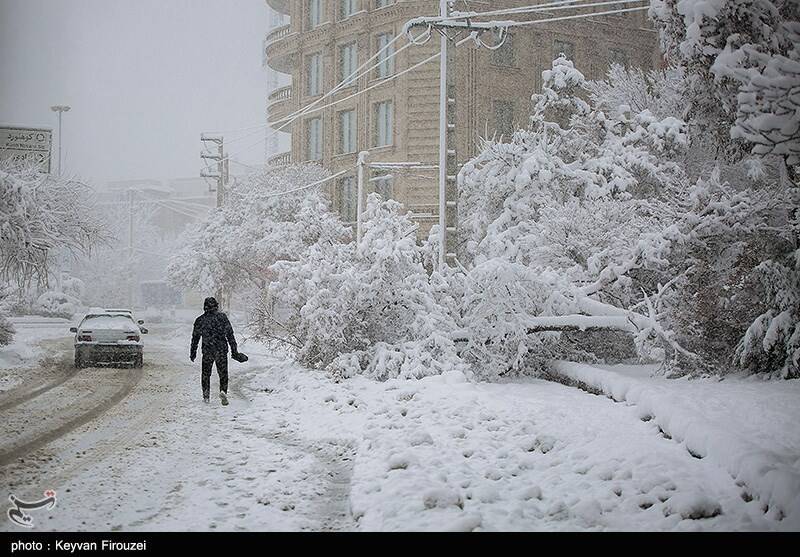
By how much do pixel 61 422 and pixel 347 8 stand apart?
30194mm

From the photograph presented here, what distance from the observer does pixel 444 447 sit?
8125 mm

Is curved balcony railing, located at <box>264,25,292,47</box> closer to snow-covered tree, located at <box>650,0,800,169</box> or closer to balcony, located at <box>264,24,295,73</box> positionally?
balcony, located at <box>264,24,295,73</box>

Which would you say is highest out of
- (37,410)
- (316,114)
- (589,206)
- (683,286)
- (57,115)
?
(316,114)

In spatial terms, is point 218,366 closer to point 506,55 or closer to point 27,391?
point 27,391

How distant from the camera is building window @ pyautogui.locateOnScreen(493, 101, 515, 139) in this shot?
35156 millimetres

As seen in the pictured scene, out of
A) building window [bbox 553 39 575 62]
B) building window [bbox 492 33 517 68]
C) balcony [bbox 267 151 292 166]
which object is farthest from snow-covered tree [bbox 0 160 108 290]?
building window [bbox 553 39 575 62]

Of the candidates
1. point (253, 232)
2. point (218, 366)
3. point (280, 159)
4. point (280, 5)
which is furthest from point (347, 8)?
point (218, 366)

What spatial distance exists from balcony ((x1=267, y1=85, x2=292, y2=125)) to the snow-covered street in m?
28.3

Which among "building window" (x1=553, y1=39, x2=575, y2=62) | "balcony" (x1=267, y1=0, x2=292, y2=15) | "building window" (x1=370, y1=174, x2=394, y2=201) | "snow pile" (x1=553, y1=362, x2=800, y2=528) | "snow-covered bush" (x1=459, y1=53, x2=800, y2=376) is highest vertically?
"balcony" (x1=267, y1=0, x2=292, y2=15)

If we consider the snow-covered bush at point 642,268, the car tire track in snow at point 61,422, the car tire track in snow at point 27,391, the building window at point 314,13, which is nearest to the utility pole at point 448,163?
the snow-covered bush at point 642,268

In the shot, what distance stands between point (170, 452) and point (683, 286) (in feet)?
28.6
